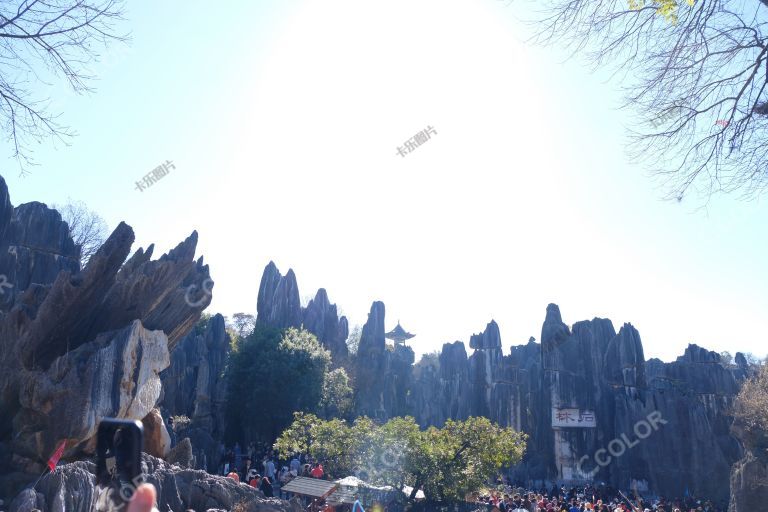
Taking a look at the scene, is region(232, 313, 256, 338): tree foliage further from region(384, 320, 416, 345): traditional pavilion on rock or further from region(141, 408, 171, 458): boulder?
region(141, 408, 171, 458): boulder

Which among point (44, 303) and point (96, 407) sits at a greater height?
point (44, 303)

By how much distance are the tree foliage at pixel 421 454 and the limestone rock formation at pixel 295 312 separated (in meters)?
26.7

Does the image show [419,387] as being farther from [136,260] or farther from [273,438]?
[136,260]

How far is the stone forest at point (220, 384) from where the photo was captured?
1102 cm

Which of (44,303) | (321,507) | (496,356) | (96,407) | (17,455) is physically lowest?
(321,507)

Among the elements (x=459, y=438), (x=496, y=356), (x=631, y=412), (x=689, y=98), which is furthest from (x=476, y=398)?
(x=689, y=98)

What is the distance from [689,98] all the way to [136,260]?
1246 cm

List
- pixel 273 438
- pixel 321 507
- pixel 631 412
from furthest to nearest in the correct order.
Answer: pixel 631 412
pixel 273 438
pixel 321 507

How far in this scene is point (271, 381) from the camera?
102 feet

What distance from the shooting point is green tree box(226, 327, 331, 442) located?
1218 inches

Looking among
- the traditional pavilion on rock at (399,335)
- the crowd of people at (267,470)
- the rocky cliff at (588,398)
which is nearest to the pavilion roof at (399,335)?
the traditional pavilion on rock at (399,335)

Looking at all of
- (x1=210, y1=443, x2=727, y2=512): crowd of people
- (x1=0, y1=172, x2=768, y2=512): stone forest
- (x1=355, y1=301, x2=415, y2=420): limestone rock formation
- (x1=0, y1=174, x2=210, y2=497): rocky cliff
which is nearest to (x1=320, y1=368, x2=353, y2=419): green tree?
(x1=0, y1=172, x2=768, y2=512): stone forest

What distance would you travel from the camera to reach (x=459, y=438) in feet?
48.6

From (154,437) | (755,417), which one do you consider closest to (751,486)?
(755,417)
